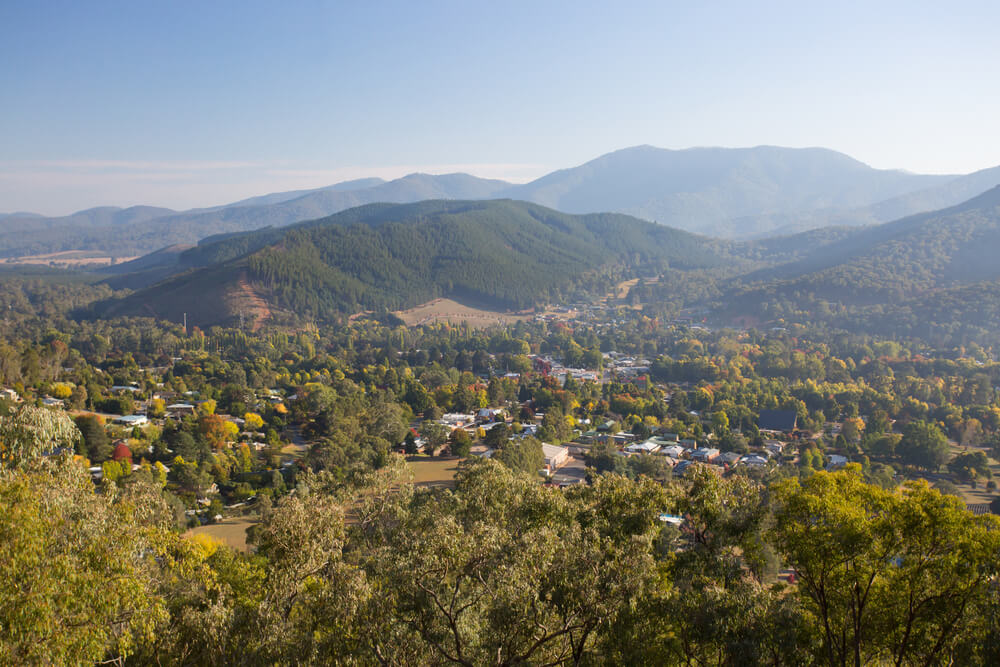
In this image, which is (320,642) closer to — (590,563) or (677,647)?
(590,563)

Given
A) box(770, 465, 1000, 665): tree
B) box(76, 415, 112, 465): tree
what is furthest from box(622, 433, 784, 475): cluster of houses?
box(76, 415, 112, 465): tree

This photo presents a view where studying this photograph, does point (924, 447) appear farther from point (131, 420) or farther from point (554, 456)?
point (131, 420)

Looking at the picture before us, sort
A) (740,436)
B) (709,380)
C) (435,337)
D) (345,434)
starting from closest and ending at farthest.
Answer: (345,434)
(740,436)
(709,380)
(435,337)

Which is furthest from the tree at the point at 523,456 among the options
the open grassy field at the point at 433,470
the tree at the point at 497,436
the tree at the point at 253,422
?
the tree at the point at 253,422

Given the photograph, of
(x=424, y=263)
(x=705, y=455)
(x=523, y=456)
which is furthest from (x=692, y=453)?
(x=424, y=263)

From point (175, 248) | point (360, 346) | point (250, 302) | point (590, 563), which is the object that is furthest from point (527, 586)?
point (175, 248)

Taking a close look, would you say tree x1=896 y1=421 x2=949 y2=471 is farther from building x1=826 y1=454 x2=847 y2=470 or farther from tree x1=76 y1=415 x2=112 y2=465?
tree x1=76 y1=415 x2=112 y2=465
